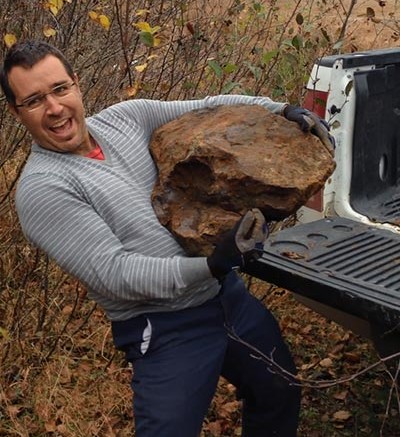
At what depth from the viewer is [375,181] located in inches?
138

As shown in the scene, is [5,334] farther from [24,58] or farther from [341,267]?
[341,267]

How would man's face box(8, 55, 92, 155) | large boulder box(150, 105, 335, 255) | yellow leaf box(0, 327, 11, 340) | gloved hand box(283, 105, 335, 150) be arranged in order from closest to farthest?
man's face box(8, 55, 92, 155) < large boulder box(150, 105, 335, 255) < gloved hand box(283, 105, 335, 150) < yellow leaf box(0, 327, 11, 340)

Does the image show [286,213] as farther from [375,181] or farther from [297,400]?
[375,181]

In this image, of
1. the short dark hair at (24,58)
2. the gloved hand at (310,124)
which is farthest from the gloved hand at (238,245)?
the short dark hair at (24,58)

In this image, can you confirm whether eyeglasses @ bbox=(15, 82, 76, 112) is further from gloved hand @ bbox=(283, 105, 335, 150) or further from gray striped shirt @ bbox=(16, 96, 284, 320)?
gloved hand @ bbox=(283, 105, 335, 150)

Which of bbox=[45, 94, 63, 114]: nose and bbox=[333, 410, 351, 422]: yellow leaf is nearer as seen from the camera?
bbox=[45, 94, 63, 114]: nose

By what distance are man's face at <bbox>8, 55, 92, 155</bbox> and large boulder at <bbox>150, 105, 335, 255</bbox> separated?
336 mm

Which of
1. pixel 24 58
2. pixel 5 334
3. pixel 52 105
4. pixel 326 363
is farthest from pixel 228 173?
pixel 326 363

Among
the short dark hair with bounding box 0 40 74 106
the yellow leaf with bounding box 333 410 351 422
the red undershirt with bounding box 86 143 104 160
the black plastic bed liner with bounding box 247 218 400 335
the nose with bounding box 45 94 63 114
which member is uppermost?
the short dark hair with bounding box 0 40 74 106

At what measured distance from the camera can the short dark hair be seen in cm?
241

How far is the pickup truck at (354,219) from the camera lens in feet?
7.76

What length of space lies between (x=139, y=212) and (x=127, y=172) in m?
0.16

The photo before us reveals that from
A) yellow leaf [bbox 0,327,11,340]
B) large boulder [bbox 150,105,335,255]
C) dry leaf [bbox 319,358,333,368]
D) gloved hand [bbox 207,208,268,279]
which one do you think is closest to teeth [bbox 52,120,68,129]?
large boulder [bbox 150,105,335,255]

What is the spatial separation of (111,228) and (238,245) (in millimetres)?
452
